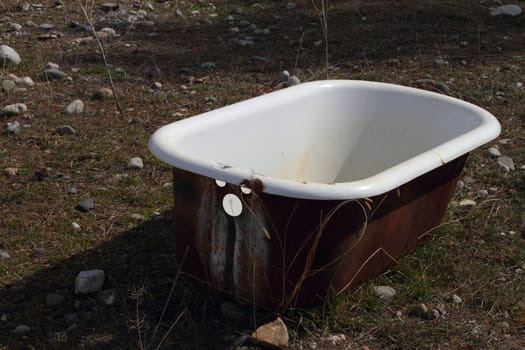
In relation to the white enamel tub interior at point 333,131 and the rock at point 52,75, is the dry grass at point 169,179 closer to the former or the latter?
the rock at point 52,75

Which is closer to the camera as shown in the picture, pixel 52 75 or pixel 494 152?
pixel 494 152

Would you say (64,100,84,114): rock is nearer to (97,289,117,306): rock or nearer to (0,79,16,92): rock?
(0,79,16,92): rock

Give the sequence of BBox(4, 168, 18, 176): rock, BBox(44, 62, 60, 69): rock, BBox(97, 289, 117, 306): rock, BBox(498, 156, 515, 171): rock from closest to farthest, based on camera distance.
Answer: BBox(97, 289, 117, 306): rock → BBox(4, 168, 18, 176): rock → BBox(498, 156, 515, 171): rock → BBox(44, 62, 60, 69): rock

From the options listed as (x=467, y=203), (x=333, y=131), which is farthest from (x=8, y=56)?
(x=467, y=203)

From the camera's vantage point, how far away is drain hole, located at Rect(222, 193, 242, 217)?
7.14 ft

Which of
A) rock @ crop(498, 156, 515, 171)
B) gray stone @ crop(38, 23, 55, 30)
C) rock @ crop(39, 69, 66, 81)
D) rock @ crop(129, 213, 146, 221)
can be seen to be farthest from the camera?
gray stone @ crop(38, 23, 55, 30)

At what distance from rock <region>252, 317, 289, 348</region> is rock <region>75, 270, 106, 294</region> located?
54 centimetres

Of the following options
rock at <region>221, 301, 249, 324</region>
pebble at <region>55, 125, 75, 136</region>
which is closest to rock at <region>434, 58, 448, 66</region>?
pebble at <region>55, 125, 75, 136</region>

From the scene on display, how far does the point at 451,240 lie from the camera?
277 centimetres

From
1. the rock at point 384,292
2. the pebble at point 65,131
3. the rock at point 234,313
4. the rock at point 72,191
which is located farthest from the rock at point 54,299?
the pebble at point 65,131

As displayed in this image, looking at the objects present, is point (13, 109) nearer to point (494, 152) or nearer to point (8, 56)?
point (8, 56)

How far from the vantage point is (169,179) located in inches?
126

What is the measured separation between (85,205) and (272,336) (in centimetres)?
107

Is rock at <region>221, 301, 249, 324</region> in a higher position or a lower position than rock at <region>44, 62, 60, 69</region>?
higher
